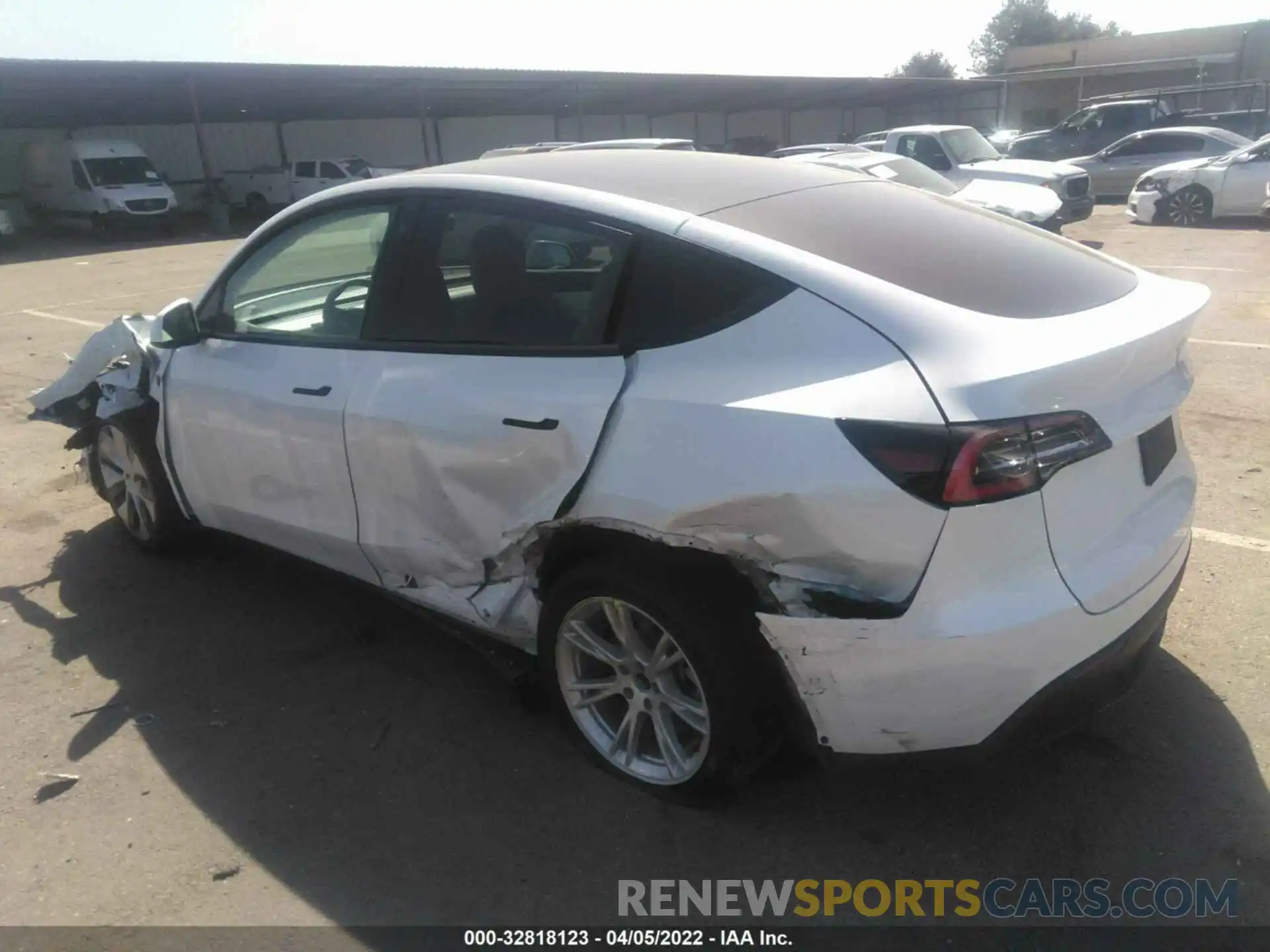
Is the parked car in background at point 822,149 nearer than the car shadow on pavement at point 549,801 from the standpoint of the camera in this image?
No

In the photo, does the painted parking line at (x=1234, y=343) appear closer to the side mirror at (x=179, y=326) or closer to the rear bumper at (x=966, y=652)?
the rear bumper at (x=966, y=652)

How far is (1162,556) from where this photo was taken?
2.65 meters

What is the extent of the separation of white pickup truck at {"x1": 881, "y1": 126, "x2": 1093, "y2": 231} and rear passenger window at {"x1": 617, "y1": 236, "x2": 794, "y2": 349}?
1170 cm

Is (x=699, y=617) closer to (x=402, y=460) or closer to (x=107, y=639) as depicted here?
(x=402, y=460)

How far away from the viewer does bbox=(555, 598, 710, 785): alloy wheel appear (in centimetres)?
278

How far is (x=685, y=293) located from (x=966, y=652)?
3.75 feet

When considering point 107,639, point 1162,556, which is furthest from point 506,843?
point 107,639

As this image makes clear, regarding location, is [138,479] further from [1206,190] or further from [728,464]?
[1206,190]

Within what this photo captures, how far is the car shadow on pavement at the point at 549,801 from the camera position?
2.63 meters

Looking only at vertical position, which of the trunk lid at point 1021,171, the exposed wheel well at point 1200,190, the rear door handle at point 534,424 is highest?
the rear door handle at point 534,424

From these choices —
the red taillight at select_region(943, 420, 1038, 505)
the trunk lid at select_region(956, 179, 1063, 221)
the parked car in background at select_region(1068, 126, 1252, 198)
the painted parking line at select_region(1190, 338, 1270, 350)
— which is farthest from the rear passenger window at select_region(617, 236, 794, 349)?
the parked car in background at select_region(1068, 126, 1252, 198)

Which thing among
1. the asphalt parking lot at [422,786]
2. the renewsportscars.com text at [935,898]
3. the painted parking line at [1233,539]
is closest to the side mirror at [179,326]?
the asphalt parking lot at [422,786]

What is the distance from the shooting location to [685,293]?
2.69 m

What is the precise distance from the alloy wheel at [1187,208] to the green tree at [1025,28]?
3381 inches
